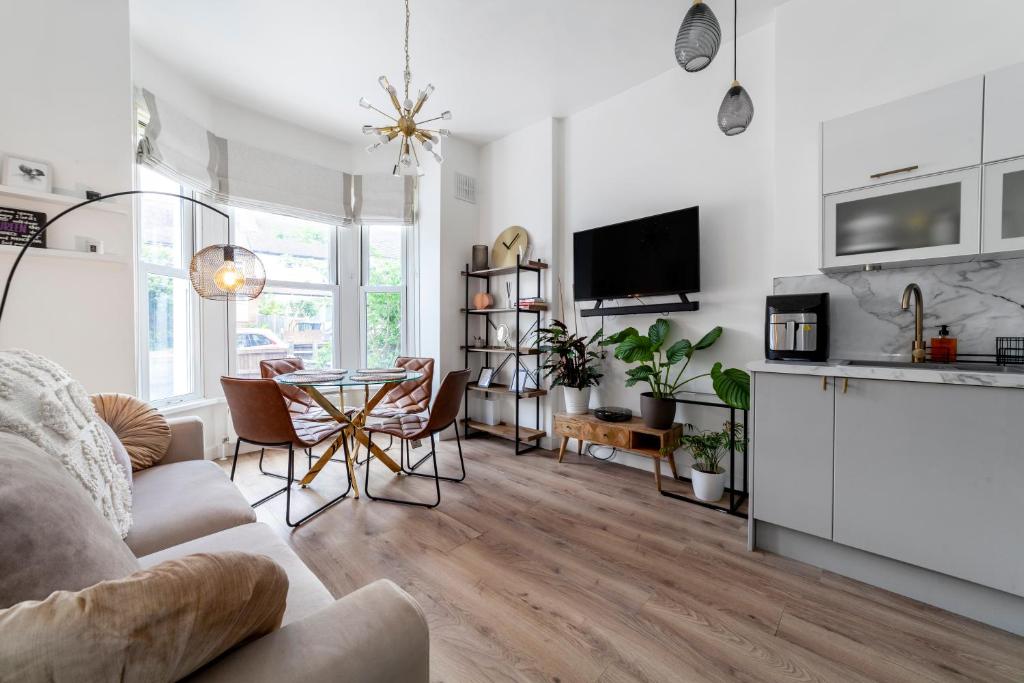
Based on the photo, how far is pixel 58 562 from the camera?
0.60 metres

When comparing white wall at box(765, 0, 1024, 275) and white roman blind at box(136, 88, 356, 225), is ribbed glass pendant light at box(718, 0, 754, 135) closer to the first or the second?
white wall at box(765, 0, 1024, 275)

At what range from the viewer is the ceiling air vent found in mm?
4340

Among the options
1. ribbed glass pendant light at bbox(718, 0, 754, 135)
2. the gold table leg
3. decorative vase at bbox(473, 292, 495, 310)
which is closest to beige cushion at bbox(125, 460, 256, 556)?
the gold table leg

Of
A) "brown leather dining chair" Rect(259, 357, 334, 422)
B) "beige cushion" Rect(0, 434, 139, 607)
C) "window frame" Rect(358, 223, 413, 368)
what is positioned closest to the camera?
"beige cushion" Rect(0, 434, 139, 607)

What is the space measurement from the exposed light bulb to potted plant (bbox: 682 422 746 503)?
301 cm

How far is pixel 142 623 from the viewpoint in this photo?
50 cm

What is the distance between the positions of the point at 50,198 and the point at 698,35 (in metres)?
3.11

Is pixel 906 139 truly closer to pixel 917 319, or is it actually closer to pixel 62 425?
pixel 917 319

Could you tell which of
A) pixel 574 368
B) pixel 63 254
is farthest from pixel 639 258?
pixel 63 254

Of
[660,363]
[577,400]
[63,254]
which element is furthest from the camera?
[577,400]

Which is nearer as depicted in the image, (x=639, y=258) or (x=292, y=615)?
(x=292, y=615)

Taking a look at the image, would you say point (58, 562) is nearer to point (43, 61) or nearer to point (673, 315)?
point (43, 61)

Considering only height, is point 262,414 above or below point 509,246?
below

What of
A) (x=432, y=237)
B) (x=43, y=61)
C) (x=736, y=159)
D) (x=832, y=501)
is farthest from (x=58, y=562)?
(x=432, y=237)
